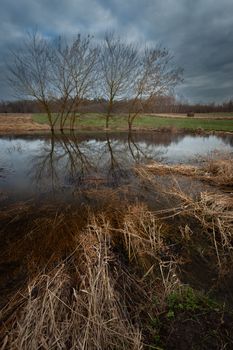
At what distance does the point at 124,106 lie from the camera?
28.8m

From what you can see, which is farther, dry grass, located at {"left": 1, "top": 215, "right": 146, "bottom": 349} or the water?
the water

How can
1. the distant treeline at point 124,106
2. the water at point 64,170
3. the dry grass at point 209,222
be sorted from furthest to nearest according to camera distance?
the distant treeline at point 124,106 < the water at point 64,170 < the dry grass at point 209,222

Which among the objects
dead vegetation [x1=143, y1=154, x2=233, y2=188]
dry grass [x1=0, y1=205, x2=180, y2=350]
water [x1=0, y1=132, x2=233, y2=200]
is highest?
dry grass [x1=0, y1=205, x2=180, y2=350]

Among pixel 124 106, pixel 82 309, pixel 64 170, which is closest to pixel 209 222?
pixel 82 309

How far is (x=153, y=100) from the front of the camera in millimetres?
26734

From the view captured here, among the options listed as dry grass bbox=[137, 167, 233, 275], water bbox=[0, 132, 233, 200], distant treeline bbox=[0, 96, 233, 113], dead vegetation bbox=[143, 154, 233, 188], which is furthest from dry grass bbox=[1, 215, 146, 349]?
distant treeline bbox=[0, 96, 233, 113]

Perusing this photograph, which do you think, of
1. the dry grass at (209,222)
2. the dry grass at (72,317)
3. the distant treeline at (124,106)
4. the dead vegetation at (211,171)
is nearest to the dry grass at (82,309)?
the dry grass at (72,317)

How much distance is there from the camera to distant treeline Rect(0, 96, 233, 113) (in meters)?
27.8

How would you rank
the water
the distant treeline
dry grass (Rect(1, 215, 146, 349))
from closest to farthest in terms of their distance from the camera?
dry grass (Rect(1, 215, 146, 349)) < the water < the distant treeline

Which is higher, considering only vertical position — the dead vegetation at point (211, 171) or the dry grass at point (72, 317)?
the dry grass at point (72, 317)

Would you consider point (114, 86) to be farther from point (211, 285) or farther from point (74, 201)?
point (211, 285)

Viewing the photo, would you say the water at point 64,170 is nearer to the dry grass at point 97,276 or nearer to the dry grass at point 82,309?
the dry grass at point 97,276

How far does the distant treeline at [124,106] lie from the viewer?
2783cm

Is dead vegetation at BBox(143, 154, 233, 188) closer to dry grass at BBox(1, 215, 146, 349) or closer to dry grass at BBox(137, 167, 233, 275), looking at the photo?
dry grass at BBox(137, 167, 233, 275)
